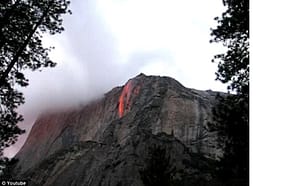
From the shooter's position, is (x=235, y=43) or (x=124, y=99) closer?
(x=235, y=43)

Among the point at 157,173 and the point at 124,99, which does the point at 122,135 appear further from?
the point at 157,173

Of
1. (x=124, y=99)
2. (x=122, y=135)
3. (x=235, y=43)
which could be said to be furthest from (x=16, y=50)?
(x=124, y=99)

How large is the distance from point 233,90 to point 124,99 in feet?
203

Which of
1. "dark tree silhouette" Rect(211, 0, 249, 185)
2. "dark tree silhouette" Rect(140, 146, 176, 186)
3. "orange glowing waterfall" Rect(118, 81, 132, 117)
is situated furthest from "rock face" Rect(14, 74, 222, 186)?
"dark tree silhouette" Rect(211, 0, 249, 185)

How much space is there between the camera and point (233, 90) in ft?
27.6

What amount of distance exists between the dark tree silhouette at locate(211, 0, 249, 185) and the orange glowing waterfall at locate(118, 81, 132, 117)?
2269 inches

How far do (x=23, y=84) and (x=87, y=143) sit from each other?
43.3 metres

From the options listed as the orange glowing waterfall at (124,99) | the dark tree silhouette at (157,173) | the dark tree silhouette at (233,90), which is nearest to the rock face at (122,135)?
the orange glowing waterfall at (124,99)

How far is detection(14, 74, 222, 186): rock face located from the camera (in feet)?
127

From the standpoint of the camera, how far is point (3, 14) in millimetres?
7898

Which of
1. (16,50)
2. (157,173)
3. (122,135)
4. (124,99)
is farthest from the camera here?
(124,99)
